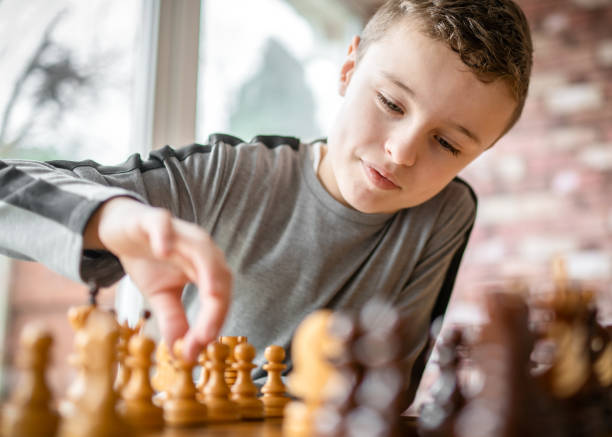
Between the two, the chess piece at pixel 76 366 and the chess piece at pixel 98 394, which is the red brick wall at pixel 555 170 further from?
the chess piece at pixel 98 394

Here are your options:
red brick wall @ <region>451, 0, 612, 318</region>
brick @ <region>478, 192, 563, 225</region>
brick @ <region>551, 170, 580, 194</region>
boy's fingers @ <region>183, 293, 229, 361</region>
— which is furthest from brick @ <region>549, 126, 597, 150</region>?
boy's fingers @ <region>183, 293, 229, 361</region>

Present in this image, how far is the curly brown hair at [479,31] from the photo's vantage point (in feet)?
3.50

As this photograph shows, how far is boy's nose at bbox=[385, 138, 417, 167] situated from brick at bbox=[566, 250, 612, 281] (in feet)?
7.05

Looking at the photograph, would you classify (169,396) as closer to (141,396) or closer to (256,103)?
(141,396)

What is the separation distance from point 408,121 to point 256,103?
1.39 meters

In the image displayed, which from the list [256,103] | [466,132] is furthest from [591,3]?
[466,132]

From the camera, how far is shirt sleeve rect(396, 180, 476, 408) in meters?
1.29

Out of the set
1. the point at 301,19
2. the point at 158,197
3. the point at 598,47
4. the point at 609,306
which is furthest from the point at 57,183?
the point at 598,47

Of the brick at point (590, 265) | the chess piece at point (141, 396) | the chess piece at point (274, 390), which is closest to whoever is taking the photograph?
the chess piece at point (141, 396)

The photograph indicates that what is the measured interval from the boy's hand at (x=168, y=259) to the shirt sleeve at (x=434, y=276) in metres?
0.64

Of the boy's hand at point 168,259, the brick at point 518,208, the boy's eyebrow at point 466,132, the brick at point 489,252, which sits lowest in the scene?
the boy's hand at point 168,259

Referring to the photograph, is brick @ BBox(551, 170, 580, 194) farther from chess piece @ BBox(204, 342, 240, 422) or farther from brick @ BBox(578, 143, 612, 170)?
chess piece @ BBox(204, 342, 240, 422)

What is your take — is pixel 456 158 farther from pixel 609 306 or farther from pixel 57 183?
pixel 609 306

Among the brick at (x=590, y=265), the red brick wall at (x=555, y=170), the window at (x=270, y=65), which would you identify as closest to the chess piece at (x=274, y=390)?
the window at (x=270, y=65)
